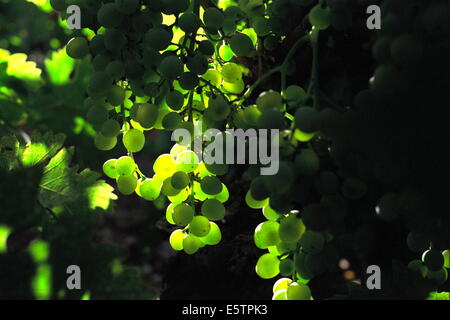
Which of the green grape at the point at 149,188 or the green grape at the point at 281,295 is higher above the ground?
the green grape at the point at 149,188

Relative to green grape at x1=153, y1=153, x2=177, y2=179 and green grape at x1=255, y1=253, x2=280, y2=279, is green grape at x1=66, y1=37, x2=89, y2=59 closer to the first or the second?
green grape at x1=153, y1=153, x2=177, y2=179

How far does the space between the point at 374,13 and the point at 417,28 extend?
0.17 m

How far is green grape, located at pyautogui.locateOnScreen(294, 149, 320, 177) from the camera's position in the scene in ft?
1.60

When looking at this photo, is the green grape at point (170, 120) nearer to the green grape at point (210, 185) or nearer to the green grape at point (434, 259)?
the green grape at point (210, 185)

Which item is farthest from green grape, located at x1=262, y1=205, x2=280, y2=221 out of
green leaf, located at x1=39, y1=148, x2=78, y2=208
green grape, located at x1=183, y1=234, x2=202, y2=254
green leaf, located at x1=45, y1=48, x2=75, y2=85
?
green leaf, located at x1=45, y1=48, x2=75, y2=85

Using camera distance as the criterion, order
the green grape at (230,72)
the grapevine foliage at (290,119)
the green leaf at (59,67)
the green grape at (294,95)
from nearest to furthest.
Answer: the grapevine foliage at (290,119), the green grape at (294,95), the green grape at (230,72), the green leaf at (59,67)

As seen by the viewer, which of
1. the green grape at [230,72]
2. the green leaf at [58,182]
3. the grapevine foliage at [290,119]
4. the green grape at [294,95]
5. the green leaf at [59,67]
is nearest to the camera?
the grapevine foliage at [290,119]

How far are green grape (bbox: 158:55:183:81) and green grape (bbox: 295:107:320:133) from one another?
6.3 inches

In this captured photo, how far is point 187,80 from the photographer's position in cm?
61

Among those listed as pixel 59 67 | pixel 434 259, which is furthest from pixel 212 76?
pixel 59 67

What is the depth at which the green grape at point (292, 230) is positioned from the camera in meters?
0.55

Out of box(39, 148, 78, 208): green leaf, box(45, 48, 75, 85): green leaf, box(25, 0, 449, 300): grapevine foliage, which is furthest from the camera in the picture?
box(45, 48, 75, 85): green leaf

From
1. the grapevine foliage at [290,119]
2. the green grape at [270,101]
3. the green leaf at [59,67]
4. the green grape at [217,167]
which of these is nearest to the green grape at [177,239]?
the grapevine foliage at [290,119]
